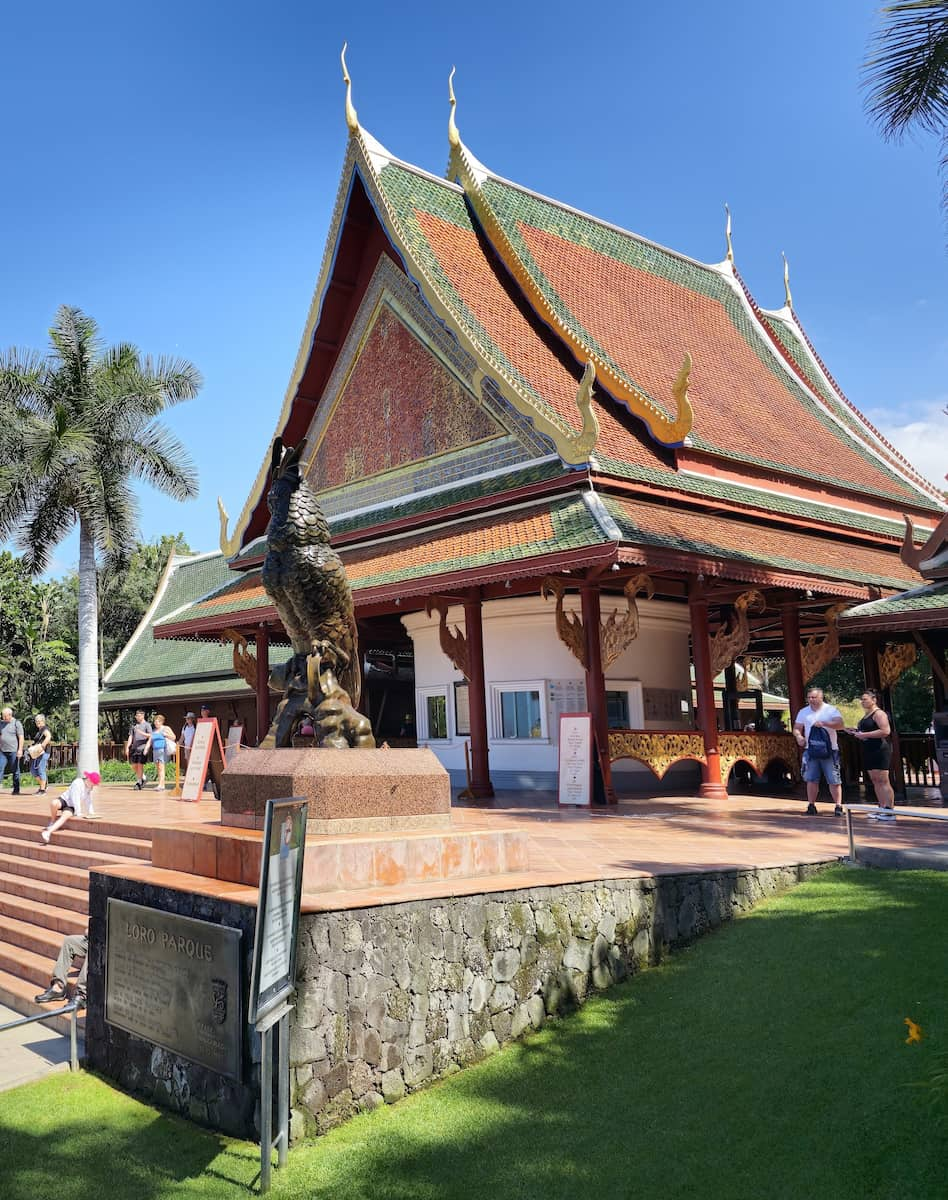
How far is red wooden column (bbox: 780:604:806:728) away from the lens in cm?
1358

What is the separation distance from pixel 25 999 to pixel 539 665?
8.66 meters

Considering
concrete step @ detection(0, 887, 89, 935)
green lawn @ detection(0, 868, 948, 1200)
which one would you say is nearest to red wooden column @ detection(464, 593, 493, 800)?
concrete step @ detection(0, 887, 89, 935)

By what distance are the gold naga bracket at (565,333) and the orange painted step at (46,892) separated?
7.26 m

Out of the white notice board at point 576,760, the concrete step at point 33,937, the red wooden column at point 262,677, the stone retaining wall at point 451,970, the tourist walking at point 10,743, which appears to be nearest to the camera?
the stone retaining wall at point 451,970

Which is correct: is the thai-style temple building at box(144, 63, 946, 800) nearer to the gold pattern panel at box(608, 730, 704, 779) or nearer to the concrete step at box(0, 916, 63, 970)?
the gold pattern panel at box(608, 730, 704, 779)

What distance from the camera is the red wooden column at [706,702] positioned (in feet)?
39.3

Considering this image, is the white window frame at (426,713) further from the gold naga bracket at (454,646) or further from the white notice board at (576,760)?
the white notice board at (576,760)

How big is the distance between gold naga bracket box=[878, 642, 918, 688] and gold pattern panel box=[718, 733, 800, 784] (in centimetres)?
223

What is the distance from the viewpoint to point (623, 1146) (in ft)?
12.4

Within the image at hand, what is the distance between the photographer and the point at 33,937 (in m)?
7.80

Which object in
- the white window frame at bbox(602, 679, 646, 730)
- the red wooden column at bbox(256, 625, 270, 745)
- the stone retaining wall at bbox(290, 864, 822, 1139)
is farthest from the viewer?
the red wooden column at bbox(256, 625, 270, 745)

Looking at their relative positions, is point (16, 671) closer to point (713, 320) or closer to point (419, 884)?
point (713, 320)

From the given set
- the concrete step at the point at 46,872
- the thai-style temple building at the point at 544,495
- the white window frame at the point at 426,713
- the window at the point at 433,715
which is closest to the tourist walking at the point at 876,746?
the thai-style temple building at the point at 544,495

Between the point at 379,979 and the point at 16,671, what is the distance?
3191cm
